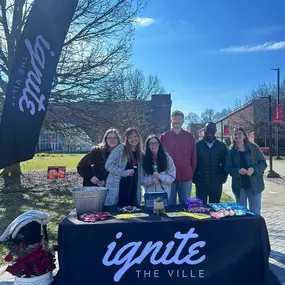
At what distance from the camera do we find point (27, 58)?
3117 millimetres

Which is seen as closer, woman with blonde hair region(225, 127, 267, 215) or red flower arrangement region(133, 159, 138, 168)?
red flower arrangement region(133, 159, 138, 168)

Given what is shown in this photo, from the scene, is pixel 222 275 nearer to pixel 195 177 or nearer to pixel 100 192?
pixel 100 192

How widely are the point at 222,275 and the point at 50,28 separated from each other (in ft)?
10.8

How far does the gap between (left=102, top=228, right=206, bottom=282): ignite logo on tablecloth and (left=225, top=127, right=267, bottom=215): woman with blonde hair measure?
1.75m

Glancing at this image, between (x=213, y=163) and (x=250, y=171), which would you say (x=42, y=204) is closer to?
(x=213, y=163)

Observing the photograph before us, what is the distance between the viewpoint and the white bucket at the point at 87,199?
302 centimetres

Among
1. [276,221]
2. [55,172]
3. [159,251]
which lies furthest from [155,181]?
[55,172]

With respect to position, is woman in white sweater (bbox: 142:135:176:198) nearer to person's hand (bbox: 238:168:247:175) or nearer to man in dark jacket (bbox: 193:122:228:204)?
man in dark jacket (bbox: 193:122:228:204)

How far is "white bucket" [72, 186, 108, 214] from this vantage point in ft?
9.89

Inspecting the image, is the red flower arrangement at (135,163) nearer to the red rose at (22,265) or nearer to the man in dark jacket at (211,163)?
the man in dark jacket at (211,163)

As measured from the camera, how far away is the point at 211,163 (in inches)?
175

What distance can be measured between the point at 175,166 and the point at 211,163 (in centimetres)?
58

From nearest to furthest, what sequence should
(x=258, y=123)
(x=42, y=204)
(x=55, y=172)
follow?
(x=42, y=204)
(x=55, y=172)
(x=258, y=123)

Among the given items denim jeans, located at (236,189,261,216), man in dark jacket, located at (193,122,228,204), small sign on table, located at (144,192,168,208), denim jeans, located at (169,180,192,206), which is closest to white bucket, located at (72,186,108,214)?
small sign on table, located at (144,192,168,208)
